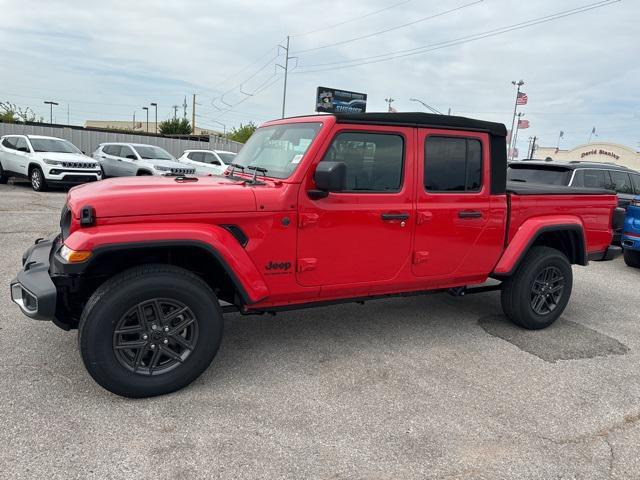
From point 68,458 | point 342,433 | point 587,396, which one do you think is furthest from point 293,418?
point 587,396

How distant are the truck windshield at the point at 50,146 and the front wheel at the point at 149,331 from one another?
44.3 feet

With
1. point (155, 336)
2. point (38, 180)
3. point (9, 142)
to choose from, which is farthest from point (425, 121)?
point (9, 142)

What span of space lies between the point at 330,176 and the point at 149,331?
155 cm

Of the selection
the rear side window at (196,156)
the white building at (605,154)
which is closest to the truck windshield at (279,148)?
the rear side window at (196,156)

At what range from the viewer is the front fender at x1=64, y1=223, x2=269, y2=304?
9.13 feet

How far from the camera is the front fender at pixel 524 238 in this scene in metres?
4.30

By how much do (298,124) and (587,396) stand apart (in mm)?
2948

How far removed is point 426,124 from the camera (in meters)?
3.87

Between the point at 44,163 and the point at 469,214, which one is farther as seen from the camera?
the point at 44,163

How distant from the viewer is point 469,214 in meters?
4.06

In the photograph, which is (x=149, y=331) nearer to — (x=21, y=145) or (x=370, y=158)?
(x=370, y=158)

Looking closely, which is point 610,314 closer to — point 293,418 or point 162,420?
point 293,418

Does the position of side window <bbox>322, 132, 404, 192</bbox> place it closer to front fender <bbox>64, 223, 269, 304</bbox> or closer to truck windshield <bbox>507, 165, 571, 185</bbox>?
front fender <bbox>64, 223, 269, 304</bbox>

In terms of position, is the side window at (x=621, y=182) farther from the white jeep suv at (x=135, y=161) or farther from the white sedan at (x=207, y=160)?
the white sedan at (x=207, y=160)
